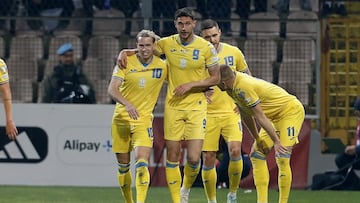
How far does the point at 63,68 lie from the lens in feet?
60.8

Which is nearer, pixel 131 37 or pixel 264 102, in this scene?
pixel 264 102

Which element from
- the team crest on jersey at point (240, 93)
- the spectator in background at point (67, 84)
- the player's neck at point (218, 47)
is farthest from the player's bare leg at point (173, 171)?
the spectator in background at point (67, 84)

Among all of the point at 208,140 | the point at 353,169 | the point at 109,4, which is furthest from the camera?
the point at 109,4

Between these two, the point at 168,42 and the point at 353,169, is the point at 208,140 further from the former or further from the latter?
the point at 353,169

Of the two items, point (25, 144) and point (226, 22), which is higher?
point (226, 22)

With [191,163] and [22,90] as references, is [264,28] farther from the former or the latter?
[191,163]

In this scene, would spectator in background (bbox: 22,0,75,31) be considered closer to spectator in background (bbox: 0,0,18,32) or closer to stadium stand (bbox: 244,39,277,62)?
spectator in background (bbox: 0,0,18,32)

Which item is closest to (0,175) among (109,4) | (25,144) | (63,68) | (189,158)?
(25,144)

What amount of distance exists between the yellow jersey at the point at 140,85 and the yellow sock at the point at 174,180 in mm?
591

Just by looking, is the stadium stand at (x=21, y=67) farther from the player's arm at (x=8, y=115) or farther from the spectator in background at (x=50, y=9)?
the player's arm at (x=8, y=115)

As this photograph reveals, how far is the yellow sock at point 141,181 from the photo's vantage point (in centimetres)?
1320

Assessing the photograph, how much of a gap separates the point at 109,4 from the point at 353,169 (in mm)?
5259

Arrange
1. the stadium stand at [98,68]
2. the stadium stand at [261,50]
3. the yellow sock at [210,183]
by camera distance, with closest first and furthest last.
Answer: the yellow sock at [210,183] → the stadium stand at [261,50] → the stadium stand at [98,68]

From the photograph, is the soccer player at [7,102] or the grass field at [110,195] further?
the grass field at [110,195]
